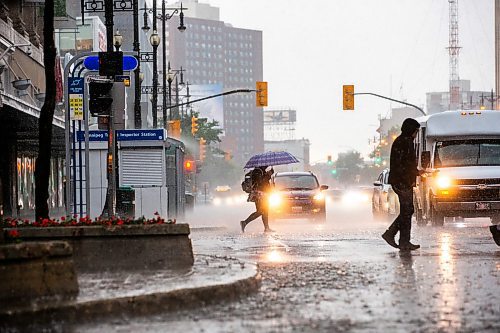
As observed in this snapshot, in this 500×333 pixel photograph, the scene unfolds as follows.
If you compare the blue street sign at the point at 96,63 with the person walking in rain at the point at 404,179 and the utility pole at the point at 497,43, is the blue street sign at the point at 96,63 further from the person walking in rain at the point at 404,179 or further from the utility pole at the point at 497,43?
the utility pole at the point at 497,43

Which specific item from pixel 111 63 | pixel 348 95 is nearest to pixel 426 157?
pixel 111 63

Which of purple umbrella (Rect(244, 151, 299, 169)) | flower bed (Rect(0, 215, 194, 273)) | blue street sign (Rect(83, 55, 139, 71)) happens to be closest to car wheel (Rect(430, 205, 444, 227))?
blue street sign (Rect(83, 55, 139, 71))

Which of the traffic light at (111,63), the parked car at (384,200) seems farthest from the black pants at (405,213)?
the parked car at (384,200)

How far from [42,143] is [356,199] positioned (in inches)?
2794

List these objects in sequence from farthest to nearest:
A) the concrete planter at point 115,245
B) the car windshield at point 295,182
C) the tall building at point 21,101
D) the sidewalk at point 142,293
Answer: the tall building at point 21,101 < the car windshield at point 295,182 < the concrete planter at point 115,245 < the sidewalk at point 142,293

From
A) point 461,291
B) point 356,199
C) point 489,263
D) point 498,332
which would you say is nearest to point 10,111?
point 489,263

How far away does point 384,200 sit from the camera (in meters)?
41.1

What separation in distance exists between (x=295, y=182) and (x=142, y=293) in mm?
29445

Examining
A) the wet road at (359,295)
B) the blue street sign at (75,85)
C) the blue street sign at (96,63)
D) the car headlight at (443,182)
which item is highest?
the blue street sign at (96,63)

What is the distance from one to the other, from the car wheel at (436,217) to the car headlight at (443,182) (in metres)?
0.65

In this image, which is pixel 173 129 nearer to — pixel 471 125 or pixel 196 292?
pixel 471 125

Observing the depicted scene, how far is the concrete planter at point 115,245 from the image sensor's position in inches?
530

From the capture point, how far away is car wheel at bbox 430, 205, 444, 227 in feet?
99.3

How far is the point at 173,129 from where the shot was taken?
6544 centimetres
